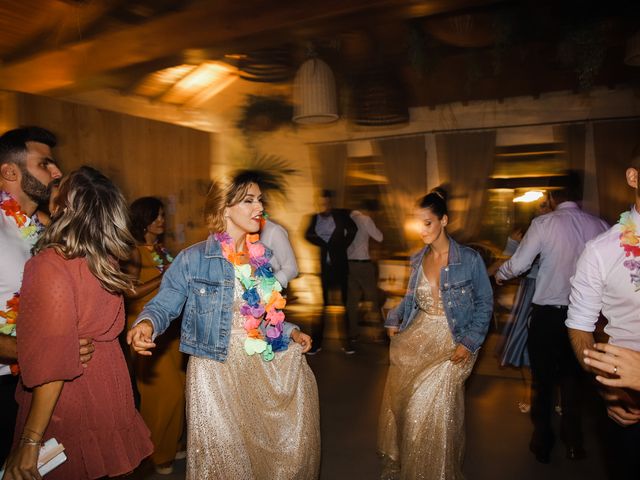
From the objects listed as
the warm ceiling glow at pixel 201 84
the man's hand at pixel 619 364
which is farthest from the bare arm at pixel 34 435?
the warm ceiling glow at pixel 201 84

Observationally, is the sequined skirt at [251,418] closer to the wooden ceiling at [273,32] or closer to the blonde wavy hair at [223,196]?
the blonde wavy hair at [223,196]

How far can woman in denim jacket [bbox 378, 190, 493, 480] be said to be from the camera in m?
2.58

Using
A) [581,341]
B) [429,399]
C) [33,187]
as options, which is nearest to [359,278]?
[429,399]

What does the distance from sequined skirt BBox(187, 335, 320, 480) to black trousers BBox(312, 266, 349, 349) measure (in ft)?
12.1

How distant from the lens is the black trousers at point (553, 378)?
319cm

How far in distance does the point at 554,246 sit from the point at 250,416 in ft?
8.28

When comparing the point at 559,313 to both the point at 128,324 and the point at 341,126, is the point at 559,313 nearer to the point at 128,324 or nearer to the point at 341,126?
the point at 128,324

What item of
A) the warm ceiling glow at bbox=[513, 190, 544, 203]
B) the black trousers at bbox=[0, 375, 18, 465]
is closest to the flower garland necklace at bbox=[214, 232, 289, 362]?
the black trousers at bbox=[0, 375, 18, 465]

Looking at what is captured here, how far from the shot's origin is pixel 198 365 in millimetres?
2117

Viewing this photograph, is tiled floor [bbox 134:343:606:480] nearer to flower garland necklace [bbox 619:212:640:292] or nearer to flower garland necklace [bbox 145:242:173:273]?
flower garland necklace [bbox 145:242:173:273]

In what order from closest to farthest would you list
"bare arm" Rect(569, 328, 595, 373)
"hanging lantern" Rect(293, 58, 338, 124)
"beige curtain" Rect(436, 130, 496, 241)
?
"bare arm" Rect(569, 328, 595, 373), "hanging lantern" Rect(293, 58, 338, 124), "beige curtain" Rect(436, 130, 496, 241)

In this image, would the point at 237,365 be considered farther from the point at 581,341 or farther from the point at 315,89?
the point at 315,89

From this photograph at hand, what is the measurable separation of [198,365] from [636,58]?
431 cm

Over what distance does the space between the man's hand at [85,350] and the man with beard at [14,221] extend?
0.50 metres
